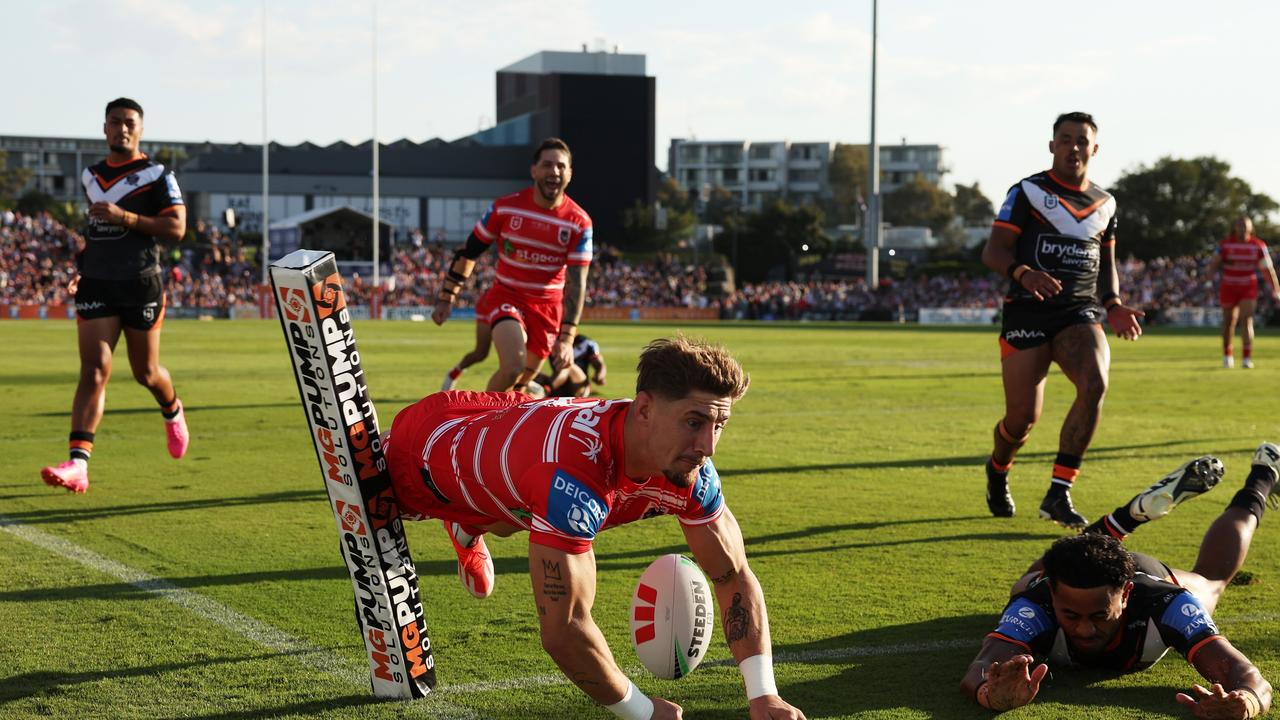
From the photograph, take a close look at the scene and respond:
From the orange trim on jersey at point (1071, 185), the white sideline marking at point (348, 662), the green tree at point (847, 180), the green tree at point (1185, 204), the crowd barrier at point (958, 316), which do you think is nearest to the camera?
the white sideline marking at point (348, 662)

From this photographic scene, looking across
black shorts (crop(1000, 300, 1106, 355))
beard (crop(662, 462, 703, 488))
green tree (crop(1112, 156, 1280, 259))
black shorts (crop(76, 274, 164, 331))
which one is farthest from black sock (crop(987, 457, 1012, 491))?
green tree (crop(1112, 156, 1280, 259))

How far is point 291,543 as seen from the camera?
23.2ft

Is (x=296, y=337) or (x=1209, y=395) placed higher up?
(x=296, y=337)

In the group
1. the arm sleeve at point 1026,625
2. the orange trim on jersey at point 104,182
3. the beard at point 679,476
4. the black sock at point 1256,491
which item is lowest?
the arm sleeve at point 1026,625

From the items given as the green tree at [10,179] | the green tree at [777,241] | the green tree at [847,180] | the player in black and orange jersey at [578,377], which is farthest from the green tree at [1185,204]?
the green tree at [10,179]

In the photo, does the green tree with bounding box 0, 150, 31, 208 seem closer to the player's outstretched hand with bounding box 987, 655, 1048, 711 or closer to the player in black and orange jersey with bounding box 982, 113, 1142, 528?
the player in black and orange jersey with bounding box 982, 113, 1142, 528

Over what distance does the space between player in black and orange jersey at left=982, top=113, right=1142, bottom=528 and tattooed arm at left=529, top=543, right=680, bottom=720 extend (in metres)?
4.75

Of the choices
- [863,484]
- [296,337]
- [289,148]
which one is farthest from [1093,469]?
[289,148]

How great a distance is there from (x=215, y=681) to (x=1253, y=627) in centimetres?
393

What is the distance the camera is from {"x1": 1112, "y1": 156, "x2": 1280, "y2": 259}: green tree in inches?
3263

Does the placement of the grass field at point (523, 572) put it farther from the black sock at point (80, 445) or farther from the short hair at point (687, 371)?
the short hair at point (687, 371)

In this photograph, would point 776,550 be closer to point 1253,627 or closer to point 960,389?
point 1253,627

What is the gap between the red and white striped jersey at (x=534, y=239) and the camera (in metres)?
11.2

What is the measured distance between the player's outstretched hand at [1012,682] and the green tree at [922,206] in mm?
133290
